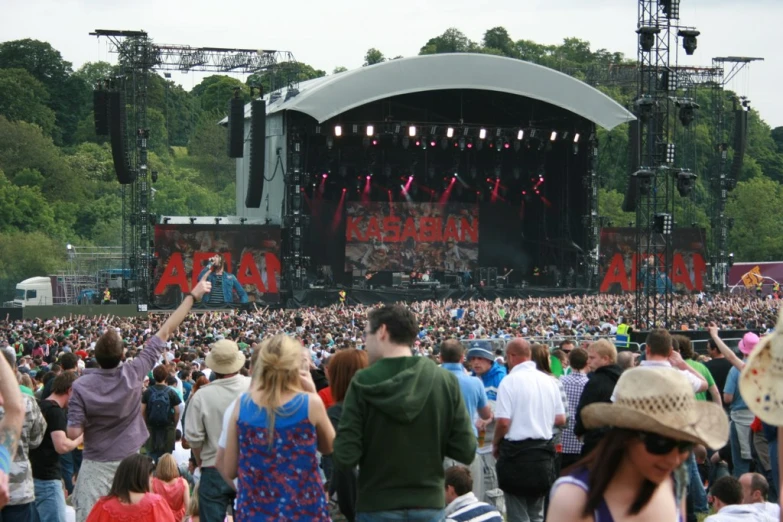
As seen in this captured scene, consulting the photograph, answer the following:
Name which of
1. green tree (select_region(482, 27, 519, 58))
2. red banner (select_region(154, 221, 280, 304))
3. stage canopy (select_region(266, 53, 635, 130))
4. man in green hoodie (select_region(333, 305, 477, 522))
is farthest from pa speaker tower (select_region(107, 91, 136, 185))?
green tree (select_region(482, 27, 519, 58))

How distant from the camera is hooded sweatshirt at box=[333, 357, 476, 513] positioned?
455cm

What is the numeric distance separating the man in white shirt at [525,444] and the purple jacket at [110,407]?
187 cm

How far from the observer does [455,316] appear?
28.2 m

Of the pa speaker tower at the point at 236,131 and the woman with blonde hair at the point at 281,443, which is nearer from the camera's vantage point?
the woman with blonde hair at the point at 281,443

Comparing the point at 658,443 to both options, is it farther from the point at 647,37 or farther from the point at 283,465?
the point at 647,37

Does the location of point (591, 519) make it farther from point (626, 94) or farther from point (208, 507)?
point (626, 94)

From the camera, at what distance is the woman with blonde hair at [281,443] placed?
4.51 metres

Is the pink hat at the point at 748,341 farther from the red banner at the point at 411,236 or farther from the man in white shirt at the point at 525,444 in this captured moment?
the red banner at the point at 411,236

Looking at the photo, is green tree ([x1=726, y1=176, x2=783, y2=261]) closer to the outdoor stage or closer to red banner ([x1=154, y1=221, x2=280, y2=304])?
the outdoor stage

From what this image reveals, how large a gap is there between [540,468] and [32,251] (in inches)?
1972

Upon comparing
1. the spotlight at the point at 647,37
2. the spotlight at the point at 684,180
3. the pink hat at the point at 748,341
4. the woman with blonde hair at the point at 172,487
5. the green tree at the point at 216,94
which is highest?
the green tree at the point at 216,94

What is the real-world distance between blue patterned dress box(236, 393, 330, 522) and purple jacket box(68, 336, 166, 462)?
1541 mm

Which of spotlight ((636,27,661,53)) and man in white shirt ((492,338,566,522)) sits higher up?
spotlight ((636,27,661,53))

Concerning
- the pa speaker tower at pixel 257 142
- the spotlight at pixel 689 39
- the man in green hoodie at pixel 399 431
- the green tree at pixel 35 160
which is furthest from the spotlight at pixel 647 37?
the green tree at pixel 35 160
